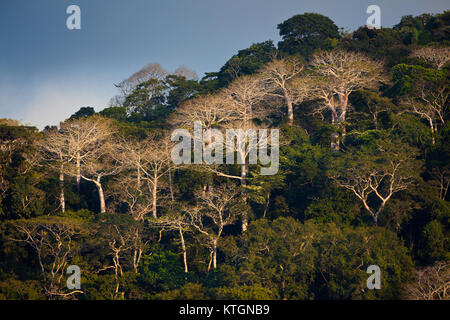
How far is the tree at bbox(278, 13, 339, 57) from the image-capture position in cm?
4831

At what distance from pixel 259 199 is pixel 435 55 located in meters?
20.7

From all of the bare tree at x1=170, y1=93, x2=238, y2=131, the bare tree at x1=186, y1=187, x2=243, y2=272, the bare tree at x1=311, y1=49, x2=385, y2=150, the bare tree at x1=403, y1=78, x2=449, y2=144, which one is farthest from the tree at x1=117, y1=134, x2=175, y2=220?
the bare tree at x1=403, y1=78, x2=449, y2=144

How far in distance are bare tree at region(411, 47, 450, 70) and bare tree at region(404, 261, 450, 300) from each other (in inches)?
818

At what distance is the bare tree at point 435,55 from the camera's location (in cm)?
3625

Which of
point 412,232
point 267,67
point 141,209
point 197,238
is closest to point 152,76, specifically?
point 267,67

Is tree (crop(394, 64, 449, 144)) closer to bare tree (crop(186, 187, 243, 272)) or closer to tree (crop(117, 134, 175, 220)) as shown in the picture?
bare tree (crop(186, 187, 243, 272))

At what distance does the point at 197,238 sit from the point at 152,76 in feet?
129

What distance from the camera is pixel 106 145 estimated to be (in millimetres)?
31562

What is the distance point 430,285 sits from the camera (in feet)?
64.7

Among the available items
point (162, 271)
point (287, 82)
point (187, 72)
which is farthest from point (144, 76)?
point (162, 271)

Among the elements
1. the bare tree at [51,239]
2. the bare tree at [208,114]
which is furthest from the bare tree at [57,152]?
the bare tree at [208,114]

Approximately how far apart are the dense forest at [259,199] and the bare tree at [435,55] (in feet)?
0.55

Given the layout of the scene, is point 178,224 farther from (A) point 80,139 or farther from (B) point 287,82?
(B) point 287,82

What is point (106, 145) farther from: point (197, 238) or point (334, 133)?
point (334, 133)
